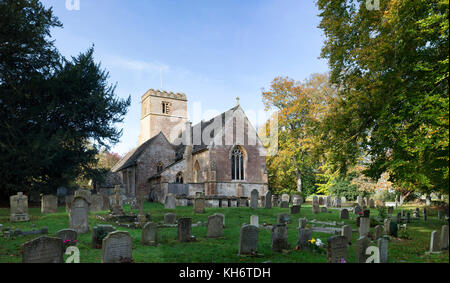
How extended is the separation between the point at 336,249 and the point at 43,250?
7523mm

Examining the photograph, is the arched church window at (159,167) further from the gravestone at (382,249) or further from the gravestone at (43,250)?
the gravestone at (382,249)

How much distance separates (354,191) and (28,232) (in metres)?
32.1

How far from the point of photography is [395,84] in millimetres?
10523

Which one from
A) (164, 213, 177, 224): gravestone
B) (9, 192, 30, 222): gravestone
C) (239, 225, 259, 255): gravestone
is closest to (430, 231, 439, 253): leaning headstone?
(239, 225, 259, 255): gravestone

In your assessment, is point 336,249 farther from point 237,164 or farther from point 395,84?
point 237,164

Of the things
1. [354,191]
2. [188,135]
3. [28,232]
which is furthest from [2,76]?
[354,191]

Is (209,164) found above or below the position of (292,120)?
below

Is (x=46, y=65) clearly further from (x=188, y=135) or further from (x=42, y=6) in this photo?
(x=188, y=135)

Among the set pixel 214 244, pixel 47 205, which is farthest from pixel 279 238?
pixel 47 205

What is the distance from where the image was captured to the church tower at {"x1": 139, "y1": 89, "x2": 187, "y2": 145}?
4953cm

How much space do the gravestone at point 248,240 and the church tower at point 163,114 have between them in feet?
132

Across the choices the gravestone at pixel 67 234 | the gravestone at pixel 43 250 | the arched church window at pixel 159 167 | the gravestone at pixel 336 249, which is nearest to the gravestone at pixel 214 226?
the gravestone at pixel 67 234

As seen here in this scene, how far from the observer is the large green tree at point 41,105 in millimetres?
22141
